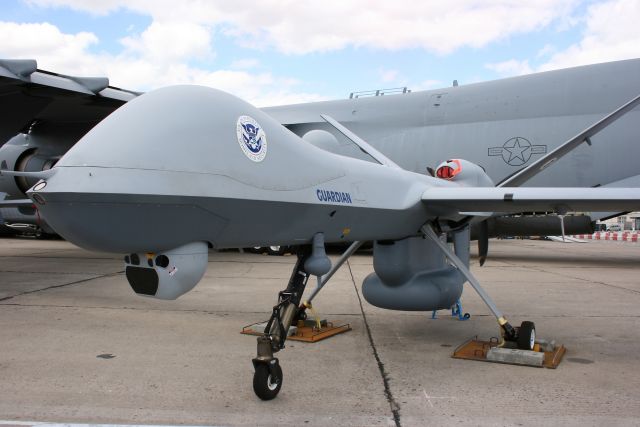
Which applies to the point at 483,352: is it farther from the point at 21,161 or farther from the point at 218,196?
the point at 21,161

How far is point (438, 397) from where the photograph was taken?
13.3 ft

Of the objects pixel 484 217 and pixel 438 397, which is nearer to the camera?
pixel 438 397

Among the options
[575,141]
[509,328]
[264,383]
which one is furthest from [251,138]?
[575,141]

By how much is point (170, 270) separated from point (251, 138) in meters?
1.01

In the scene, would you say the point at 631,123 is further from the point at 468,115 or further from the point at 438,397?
the point at 438,397

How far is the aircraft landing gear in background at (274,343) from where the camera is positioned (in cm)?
384

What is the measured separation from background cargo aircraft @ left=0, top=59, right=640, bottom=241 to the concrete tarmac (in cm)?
433

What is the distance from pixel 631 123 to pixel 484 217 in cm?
845

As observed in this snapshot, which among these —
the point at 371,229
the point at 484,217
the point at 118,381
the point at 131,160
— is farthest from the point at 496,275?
the point at 131,160

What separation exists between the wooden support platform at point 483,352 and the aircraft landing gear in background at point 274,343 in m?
1.94

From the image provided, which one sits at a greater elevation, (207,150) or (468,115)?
(468,115)

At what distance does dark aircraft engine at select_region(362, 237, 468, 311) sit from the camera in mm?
5903

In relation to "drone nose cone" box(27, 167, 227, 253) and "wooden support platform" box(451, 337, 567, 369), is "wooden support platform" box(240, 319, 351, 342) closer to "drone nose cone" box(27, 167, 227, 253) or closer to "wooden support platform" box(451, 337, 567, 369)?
"wooden support platform" box(451, 337, 567, 369)

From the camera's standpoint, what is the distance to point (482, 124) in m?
14.0
